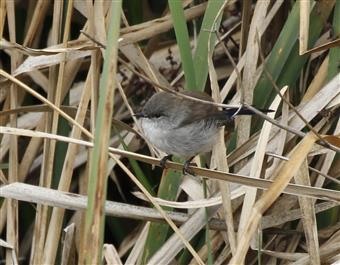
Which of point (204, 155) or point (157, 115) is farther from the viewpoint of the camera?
point (204, 155)

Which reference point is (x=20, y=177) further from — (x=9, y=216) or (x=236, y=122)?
(x=236, y=122)

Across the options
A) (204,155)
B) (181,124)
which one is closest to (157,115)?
(181,124)

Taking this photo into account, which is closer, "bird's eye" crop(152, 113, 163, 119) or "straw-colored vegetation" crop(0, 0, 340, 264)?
"straw-colored vegetation" crop(0, 0, 340, 264)

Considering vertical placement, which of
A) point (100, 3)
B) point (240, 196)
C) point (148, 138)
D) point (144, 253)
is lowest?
point (144, 253)

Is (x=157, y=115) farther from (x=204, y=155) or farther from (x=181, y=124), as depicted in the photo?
(x=204, y=155)

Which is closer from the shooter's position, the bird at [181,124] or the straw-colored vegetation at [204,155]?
the straw-colored vegetation at [204,155]

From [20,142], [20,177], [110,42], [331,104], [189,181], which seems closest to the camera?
[110,42]

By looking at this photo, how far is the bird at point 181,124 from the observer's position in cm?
183

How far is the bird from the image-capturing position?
6.00ft

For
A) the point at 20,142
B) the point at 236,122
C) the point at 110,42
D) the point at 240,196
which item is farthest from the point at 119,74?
the point at 110,42

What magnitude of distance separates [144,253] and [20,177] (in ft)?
1.62

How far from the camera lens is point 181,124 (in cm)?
190

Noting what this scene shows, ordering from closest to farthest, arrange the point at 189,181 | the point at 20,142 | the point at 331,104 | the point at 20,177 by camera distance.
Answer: the point at 331,104
the point at 189,181
the point at 20,177
the point at 20,142

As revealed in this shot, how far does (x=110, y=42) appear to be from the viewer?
1092mm
